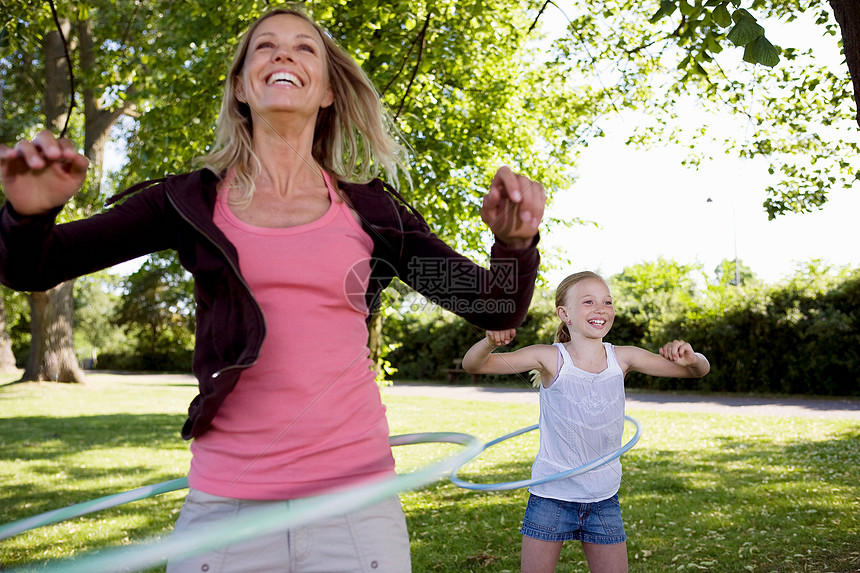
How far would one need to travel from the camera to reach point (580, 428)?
366 centimetres

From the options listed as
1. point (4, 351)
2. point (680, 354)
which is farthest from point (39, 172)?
point (4, 351)

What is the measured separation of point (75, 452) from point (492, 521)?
701 centimetres

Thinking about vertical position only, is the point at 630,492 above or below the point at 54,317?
below

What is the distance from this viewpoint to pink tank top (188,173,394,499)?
1.59m

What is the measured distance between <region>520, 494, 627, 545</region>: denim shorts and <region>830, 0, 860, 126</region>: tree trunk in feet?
8.99

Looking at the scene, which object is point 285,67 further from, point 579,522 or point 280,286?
point 579,522

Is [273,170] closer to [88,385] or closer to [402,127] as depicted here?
[402,127]

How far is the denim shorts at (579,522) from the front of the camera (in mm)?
3408

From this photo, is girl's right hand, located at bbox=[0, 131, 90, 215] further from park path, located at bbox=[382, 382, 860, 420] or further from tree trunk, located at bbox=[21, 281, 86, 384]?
tree trunk, located at bbox=[21, 281, 86, 384]

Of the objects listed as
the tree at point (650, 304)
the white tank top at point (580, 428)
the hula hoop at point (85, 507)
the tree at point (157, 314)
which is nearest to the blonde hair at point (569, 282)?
the white tank top at point (580, 428)

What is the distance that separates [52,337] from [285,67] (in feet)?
73.2

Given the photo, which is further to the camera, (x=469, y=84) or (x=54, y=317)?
(x=54, y=317)

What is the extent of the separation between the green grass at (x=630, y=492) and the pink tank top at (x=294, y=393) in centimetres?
400

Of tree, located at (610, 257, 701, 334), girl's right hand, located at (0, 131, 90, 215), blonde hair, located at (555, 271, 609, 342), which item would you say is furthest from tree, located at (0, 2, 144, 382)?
girl's right hand, located at (0, 131, 90, 215)
